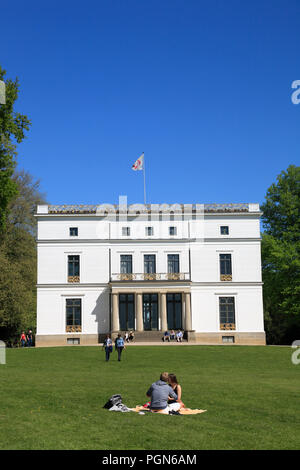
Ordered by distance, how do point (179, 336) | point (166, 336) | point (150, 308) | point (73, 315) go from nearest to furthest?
1. point (179, 336)
2. point (166, 336)
3. point (73, 315)
4. point (150, 308)

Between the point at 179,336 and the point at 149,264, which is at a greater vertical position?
the point at 149,264

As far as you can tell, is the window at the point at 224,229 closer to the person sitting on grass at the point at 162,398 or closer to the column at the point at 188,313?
the column at the point at 188,313

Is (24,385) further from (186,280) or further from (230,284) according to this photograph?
(230,284)

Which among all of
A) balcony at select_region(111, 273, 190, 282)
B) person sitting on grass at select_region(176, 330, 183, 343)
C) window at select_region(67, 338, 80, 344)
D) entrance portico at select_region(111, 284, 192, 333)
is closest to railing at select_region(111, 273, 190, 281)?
balcony at select_region(111, 273, 190, 282)

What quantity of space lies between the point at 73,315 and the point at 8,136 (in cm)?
2438

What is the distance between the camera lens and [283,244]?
153 ft

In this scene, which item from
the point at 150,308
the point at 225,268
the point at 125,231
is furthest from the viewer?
the point at 125,231

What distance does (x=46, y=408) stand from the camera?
41.9ft

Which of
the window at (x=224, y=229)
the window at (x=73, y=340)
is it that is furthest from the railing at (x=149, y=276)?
the window at (x=73, y=340)

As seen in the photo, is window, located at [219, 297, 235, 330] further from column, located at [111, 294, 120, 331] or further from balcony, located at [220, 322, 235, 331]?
column, located at [111, 294, 120, 331]

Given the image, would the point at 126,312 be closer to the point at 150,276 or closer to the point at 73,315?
the point at 150,276

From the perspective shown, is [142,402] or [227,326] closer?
[142,402]

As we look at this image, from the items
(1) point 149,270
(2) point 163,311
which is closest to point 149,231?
(1) point 149,270

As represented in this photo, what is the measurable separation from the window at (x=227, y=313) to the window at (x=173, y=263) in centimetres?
490
